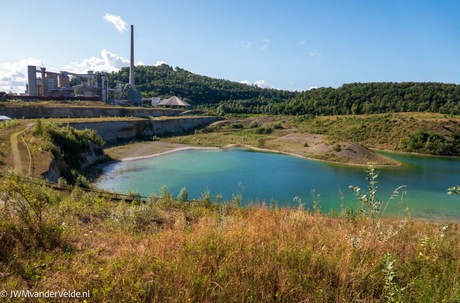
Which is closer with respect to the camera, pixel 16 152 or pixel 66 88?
pixel 16 152

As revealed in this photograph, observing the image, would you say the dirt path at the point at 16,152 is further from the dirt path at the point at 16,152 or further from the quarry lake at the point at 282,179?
the quarry lake at the point at 282,179

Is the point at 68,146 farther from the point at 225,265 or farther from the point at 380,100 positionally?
the point at 380,100

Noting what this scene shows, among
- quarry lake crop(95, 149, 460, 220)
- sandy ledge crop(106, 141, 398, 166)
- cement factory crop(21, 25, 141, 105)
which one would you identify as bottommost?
quarry lake crop(95, 149, 460, 220)

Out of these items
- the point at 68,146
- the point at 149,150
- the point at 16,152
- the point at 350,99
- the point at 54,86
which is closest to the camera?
the point at 16,152

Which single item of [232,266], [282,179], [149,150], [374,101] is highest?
[374,101]

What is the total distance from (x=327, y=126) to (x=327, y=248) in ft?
244

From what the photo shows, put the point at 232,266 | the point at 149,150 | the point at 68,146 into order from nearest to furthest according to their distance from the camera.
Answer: the point at 232,266 < the point at 68,146 < the point at 149,150

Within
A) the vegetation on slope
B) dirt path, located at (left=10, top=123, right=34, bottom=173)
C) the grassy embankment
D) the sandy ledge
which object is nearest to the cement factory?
the sandy ledge

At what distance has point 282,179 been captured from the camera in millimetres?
31359

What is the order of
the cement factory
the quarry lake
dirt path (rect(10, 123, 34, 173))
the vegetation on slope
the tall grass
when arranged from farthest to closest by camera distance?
the cement factory
the vegetation on slope
the quarry lake
dirt path (rect(10, 123, 34, 173))
the tall grass

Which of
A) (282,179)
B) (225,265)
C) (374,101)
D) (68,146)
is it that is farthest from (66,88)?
(225,265)

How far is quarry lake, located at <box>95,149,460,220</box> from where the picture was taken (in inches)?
937

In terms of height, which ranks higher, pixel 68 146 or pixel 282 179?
pixel 68 146

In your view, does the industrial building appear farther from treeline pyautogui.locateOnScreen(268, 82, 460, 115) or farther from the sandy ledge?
treeline pyautogui.locateOnScreen(268, 82, 460, 115)
